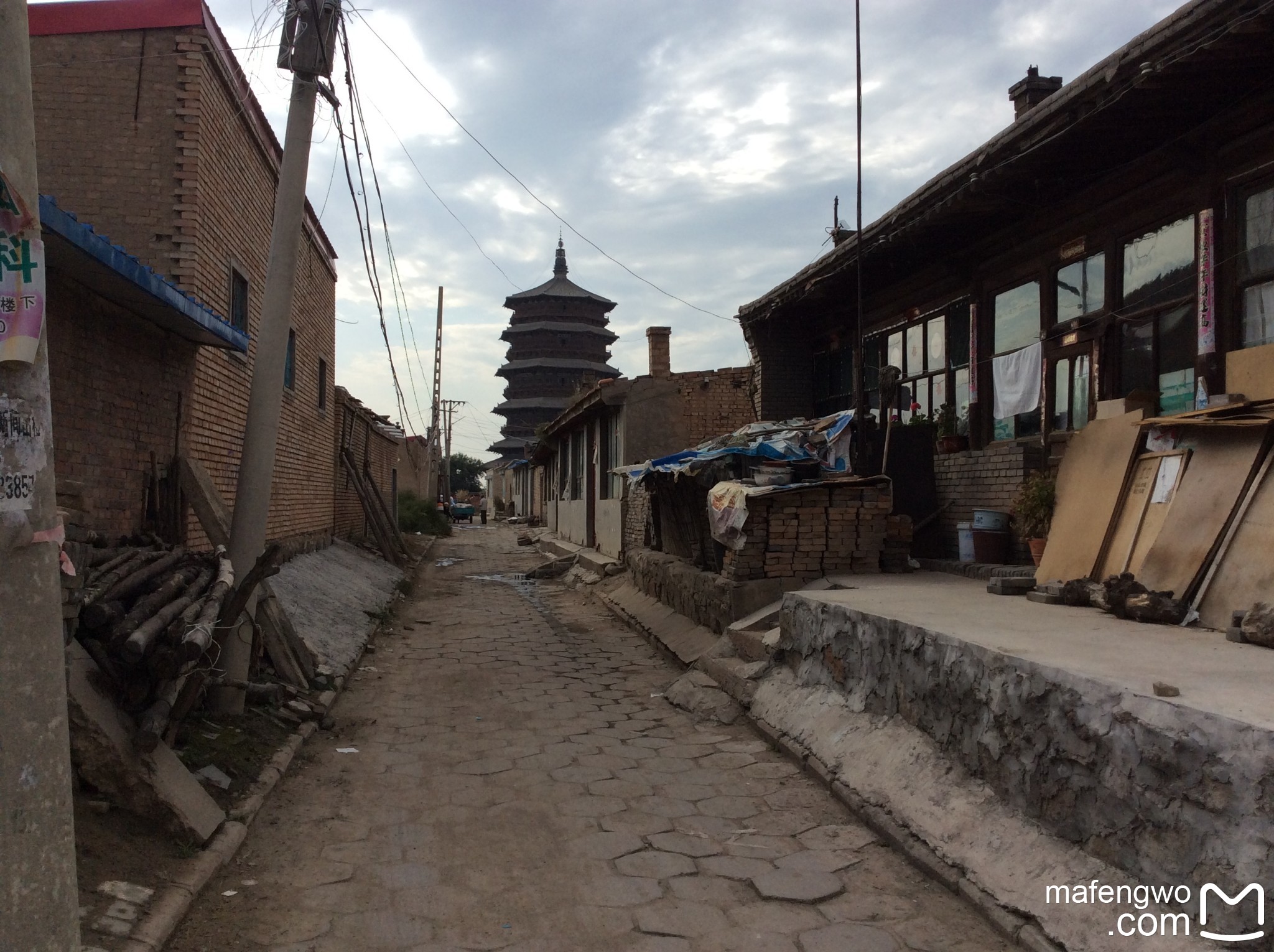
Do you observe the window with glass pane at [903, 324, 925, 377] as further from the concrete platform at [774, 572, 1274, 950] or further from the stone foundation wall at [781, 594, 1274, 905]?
the stone foundation wall at [781, 594, 1274, 905]

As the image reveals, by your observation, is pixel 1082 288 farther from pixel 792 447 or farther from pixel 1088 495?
pixel 792 447

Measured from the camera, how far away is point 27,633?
2266 mm

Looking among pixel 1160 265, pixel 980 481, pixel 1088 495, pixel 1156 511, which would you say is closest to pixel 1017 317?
pixel 980 481

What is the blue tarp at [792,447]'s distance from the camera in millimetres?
9367

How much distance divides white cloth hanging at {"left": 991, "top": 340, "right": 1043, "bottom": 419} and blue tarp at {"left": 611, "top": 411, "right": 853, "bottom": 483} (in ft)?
5.05

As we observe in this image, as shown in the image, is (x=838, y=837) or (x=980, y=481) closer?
(x=838, y=837)

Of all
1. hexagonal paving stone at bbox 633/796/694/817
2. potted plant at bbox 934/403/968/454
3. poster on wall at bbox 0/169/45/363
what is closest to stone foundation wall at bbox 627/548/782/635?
potted plant at bbox 934/403/968/454

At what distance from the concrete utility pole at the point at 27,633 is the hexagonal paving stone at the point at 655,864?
2330 mm

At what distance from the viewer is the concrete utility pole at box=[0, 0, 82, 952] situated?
2.24 m

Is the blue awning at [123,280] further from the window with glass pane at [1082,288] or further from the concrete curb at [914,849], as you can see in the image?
the window with glass pane at [1082,288]

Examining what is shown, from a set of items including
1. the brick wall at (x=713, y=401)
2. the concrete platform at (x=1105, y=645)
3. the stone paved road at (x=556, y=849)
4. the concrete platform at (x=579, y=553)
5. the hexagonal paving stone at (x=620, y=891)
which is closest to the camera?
the concrete platform at (x=1105, y=645)

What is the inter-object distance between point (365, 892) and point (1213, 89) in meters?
→ 7.26

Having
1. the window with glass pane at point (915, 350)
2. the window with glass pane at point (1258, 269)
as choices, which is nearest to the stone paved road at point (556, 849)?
the window with glass pane at point (1258, 269)

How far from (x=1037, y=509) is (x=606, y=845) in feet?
16.4
